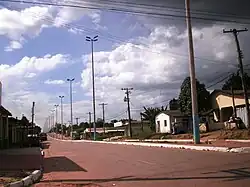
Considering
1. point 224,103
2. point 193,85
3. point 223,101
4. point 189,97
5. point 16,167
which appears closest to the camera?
point 16,167

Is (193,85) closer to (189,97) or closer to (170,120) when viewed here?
(189,97)

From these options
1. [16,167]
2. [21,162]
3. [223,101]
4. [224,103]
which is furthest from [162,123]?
[16,167]

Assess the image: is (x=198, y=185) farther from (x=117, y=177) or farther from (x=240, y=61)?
(x=240, y=61)

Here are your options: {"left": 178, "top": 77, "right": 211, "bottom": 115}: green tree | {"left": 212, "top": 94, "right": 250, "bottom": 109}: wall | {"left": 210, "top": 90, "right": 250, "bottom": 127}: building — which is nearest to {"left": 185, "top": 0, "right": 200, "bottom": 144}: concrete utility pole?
{"left": 210, "top": 90, "right": 250, "bottom": 127}: building

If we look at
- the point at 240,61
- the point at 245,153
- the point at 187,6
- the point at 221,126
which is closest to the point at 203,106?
the point at 221,126

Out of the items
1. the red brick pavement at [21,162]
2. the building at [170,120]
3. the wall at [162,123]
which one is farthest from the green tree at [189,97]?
the red brick pavement at [21,162]

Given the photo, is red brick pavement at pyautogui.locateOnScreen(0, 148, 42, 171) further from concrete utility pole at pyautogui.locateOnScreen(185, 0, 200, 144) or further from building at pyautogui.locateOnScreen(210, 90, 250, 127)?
building at pyautogui.locateOnScreen(210, 90, 250, 127)

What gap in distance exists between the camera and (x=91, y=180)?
14.0 metres

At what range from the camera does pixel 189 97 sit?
60.4 metres

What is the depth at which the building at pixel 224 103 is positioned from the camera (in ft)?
172

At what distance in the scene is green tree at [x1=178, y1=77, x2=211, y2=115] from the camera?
60.9 meters

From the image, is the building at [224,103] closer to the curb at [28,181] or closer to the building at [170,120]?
the building at [170,120]

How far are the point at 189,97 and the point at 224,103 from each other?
5.76m

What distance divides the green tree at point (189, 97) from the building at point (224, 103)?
3.45ft
